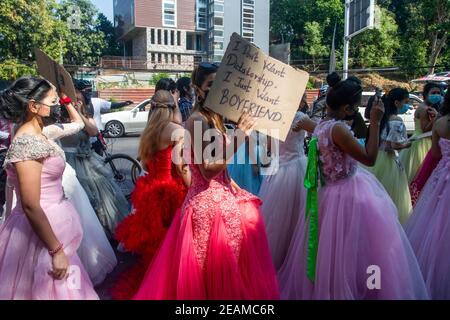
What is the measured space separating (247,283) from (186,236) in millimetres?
455

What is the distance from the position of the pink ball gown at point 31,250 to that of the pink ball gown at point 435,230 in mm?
2465

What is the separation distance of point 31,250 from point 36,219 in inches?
9.1

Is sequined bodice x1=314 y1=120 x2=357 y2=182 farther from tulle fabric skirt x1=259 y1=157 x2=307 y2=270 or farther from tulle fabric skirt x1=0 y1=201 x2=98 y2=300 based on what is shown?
tulle fabric skirt x1=0 y1=201 x2=98 y2=300

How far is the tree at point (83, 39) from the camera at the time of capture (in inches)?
1190

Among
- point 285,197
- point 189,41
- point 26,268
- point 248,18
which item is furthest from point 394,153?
point 189,41

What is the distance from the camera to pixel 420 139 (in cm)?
546

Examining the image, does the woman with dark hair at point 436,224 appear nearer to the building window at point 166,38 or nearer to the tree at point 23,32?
the tree at point 23,32

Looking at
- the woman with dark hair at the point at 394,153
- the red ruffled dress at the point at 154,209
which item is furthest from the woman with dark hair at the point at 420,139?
the red ruffled dress at the point at 154,209

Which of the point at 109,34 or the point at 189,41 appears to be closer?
the point at 189,41

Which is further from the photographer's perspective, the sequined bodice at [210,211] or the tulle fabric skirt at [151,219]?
the tulle fabric skirt at [151,219]

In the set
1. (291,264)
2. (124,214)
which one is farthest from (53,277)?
(124,214)

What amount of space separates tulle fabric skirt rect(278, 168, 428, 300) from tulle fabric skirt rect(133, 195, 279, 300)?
17.4 inches

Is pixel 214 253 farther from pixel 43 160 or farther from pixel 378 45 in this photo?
pixel 378 45

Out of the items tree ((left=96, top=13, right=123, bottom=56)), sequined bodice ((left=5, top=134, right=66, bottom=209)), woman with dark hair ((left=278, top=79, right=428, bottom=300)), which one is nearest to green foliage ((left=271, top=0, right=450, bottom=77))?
tree ((left=96, top=13, right=123, bottom=56))
